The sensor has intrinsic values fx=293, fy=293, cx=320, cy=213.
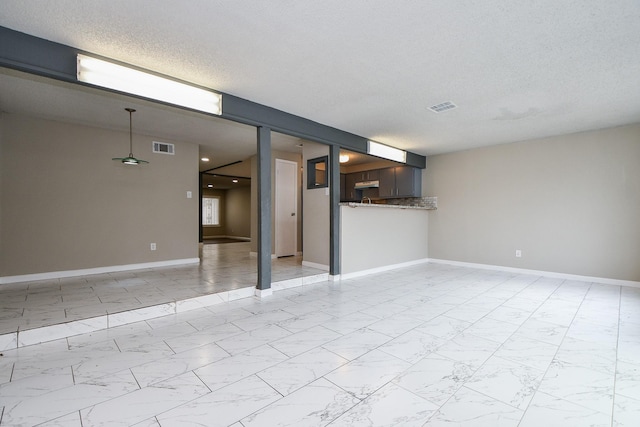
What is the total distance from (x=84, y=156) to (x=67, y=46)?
2.86 metres

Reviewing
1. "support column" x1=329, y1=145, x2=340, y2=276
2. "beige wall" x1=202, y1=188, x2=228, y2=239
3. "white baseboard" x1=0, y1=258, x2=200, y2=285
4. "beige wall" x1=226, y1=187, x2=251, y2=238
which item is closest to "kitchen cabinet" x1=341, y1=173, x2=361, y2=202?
"support column" x1=329, y1=145, x2=340, y2=276

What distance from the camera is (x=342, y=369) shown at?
2061 mm

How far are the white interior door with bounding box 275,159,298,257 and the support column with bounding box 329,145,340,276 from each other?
2062 millimetres

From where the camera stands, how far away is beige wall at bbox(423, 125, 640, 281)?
452cm

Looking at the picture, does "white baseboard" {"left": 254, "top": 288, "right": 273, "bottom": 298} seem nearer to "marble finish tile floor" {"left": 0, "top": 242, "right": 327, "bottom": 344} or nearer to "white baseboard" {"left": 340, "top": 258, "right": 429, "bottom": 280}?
"marble finish tile floor" {"left": 0, "top": 242, "right": 327, "bottom": 344}

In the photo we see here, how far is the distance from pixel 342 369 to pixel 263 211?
235cm

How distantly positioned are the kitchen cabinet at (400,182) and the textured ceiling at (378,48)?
287 centimetres

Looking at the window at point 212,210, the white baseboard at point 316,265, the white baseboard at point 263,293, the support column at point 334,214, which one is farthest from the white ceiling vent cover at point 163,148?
the window at point 212,210

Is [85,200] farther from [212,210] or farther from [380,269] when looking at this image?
[212,210]

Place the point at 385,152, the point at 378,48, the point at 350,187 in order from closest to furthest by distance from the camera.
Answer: the point at 378,48 < the point at 385,152 < the point at 350,187

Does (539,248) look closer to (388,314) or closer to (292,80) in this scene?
(388,314)

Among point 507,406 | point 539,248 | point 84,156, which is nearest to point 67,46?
point 84,156

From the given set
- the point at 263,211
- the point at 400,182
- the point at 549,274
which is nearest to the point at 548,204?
the point at 549,274

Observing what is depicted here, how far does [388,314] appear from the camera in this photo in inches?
126
